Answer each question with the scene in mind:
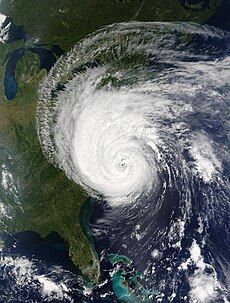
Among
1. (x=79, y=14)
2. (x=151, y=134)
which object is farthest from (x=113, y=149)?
(x=79, y=14)

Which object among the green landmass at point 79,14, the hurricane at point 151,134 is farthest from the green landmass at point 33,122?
the hurricane at point 151,134

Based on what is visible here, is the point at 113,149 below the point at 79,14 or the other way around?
below

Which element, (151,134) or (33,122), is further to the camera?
(33,122)

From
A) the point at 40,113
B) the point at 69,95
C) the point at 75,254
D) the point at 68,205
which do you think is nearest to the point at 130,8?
the point at 69,95

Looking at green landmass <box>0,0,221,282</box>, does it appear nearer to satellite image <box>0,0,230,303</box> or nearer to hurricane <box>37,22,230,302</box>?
satellite image <box>0,0,230,303</box>

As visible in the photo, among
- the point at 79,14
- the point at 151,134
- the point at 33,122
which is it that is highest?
the point at 79,14

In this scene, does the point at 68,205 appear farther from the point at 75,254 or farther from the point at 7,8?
the point at 7,8

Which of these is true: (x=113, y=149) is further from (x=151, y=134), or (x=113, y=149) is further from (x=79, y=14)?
(x=79, y=14)

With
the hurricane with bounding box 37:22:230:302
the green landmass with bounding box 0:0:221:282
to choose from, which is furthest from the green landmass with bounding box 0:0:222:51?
the hurricane with bounding box 37:22:230:302
